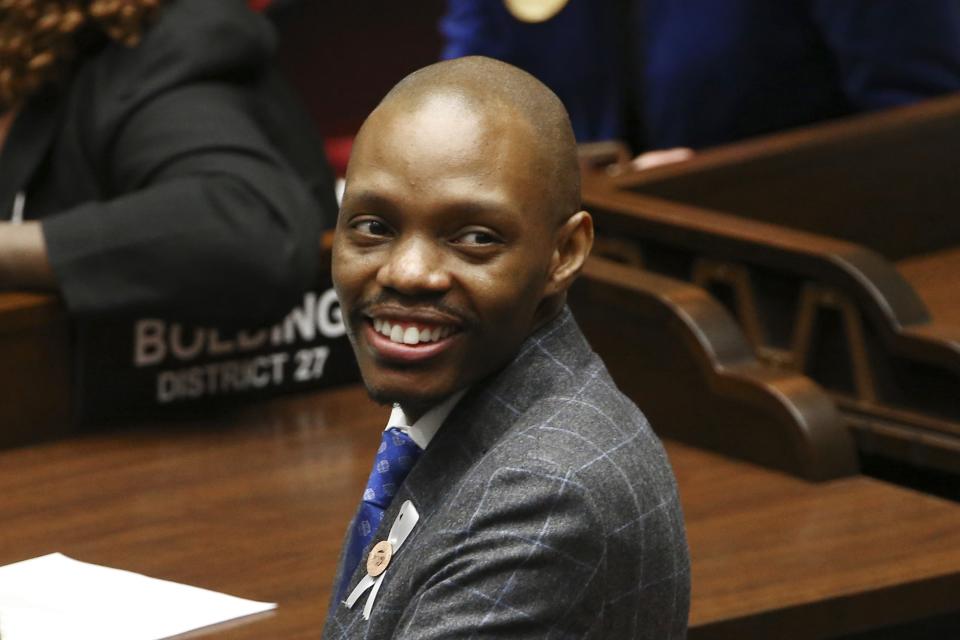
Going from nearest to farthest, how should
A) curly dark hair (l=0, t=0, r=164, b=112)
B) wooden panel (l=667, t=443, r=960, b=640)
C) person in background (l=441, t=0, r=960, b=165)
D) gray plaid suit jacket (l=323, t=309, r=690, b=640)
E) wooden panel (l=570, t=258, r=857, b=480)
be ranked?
gray plaid suit jacket (l=323, t=309, r=690, b=640), wooden panel (l=667, t=443, r=960, b=640), wooden panel (l=570, t=258, r=857, b=480), curly dark hair (l=0, t=0, r=164, b=112), person in background (l=441, t=0, r=960, b=165)

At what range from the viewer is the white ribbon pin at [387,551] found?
136cm

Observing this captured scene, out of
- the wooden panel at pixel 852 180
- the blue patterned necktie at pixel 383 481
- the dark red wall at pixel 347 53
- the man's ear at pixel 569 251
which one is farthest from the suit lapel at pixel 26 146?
the dark red wall at pixel 347 53

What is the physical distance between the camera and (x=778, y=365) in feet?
8.85

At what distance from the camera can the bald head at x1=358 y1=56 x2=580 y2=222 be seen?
1296mm

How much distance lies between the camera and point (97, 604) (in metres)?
1.85

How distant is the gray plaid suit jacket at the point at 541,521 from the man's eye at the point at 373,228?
13cm

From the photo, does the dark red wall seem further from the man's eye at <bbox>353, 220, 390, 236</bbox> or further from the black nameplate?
the man's eye at <bbox>353, 220, 390, 236</bbox>

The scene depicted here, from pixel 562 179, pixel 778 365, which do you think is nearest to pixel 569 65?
pixel 778 365

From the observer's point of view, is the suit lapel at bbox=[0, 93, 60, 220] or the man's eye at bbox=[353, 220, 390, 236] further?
the suit lapel at bbox=[0, 93, 60, 220]

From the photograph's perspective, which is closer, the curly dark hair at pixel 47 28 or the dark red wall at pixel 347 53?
the curly dark hair at pixel 47 28

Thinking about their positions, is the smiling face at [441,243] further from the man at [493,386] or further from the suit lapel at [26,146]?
the suit lapel at [26,146]

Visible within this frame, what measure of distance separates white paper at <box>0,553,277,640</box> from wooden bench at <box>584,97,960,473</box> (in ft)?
3.18

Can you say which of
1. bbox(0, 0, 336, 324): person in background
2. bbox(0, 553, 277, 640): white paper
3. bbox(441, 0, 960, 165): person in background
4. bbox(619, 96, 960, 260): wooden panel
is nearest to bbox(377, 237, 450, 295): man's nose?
bbox(0, 553, 277, 640): white paper

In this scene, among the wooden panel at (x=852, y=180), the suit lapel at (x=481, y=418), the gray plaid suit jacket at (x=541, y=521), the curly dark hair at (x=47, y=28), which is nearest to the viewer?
the gray plaid suit jacket at (x=541, y=521)
